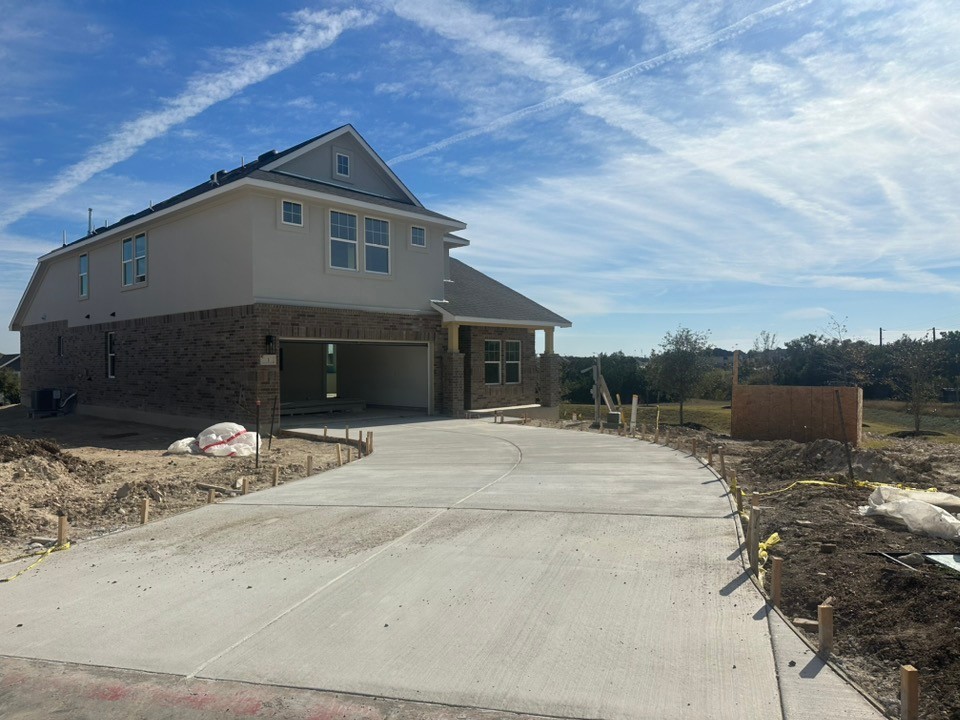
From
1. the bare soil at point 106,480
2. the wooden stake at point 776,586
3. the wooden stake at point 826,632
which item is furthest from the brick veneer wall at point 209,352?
the wooden stake at point 826,632

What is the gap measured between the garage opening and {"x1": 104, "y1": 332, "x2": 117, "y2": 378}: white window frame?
5.71 metres

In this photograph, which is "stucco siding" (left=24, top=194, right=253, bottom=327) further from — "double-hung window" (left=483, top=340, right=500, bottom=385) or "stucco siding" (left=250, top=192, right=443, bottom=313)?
"double-hung window" (left=483, top=340, right=500, bottom=385)

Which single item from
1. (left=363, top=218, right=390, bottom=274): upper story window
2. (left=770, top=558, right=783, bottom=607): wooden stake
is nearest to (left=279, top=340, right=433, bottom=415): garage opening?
(left=363, top=218, right=390, bottom=274): upper story window

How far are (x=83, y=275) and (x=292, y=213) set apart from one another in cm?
1298

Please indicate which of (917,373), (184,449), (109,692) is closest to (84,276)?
(184,449)

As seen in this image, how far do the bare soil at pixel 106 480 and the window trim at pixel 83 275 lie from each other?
483 inches

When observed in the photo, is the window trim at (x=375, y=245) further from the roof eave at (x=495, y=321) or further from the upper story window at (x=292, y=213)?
the upper story window at (x=292, y=213)

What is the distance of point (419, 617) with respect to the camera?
5.19 m

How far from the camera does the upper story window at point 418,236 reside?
22406 mm

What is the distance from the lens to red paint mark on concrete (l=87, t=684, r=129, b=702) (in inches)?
168

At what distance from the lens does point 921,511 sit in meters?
7.40

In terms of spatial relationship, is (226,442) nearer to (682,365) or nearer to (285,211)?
(285,211)

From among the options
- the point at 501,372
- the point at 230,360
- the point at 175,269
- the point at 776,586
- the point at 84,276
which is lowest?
the point at 776,586

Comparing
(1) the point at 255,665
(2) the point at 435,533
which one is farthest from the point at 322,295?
(1) the point at 255,665
